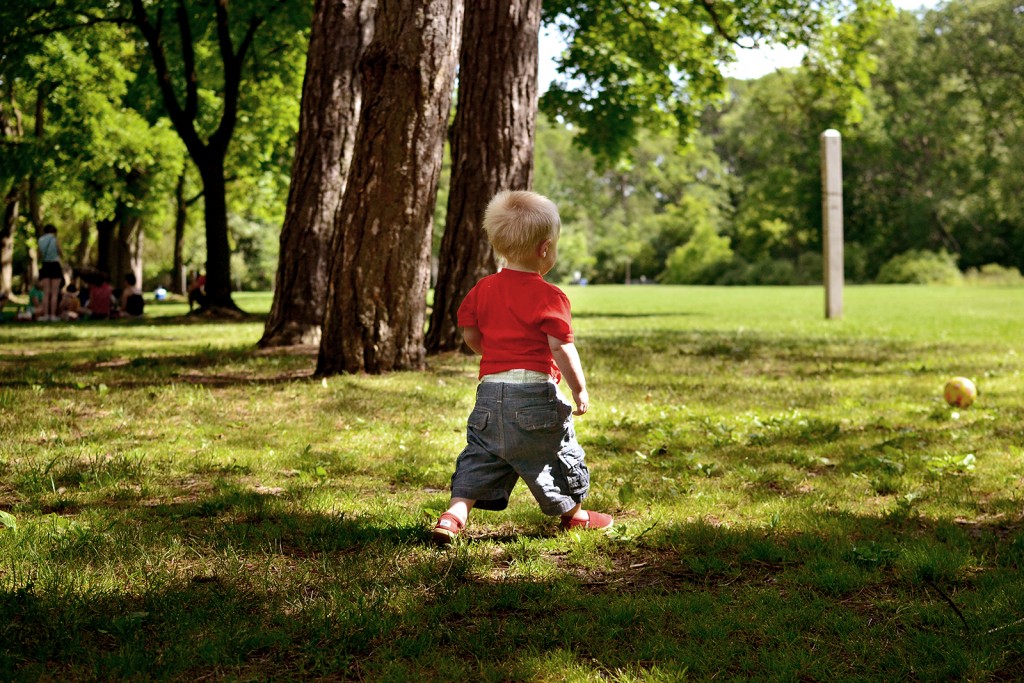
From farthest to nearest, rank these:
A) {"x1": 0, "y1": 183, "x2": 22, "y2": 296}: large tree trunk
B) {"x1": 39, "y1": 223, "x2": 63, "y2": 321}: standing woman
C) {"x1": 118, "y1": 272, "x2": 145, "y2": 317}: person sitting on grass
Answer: {"x1": 0, "y1": 183, "x2": 22, "y2": 296}: large tree trunk < {"x1": 118, "y1": 272, "x2": 145, "y2": 317}: person sitting on grass < {"x1": 39, "y1": 223, "x2": 63, "y2": 321}: standing woman

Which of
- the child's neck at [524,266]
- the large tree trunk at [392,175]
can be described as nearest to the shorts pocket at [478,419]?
the child's neck at [524,266]

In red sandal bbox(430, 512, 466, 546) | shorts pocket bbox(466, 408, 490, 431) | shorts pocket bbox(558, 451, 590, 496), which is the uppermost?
shorts pocket bbox(466, 408, 490, 431)

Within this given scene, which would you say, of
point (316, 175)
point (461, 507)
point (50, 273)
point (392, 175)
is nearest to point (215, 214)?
point (50, 273)

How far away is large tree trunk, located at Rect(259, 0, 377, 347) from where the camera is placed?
37.3 feet

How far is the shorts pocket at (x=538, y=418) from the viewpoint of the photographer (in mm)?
4055

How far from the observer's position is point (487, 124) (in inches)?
397

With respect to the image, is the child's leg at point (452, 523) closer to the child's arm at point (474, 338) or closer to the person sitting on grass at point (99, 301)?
the child's arm at point (474, 338)

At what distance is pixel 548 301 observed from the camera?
404 centimetres

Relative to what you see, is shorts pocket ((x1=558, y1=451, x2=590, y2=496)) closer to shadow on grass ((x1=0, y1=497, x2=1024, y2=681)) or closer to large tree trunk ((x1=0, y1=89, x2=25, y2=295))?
shadow on grass ((x1=0, y1=497, x2=1024, y2=681))

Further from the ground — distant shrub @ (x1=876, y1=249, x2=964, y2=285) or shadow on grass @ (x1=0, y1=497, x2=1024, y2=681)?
distant shrub @ (x1=876, y1=249, x2=964, y2=285)

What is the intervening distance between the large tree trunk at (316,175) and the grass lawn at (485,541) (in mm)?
2971

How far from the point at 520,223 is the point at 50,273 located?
17.8m

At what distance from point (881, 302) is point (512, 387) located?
79.2 feet

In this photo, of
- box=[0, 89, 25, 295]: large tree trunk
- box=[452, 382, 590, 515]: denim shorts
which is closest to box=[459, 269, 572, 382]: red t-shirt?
box=[452, 382, 590, 515]: denim shorts
